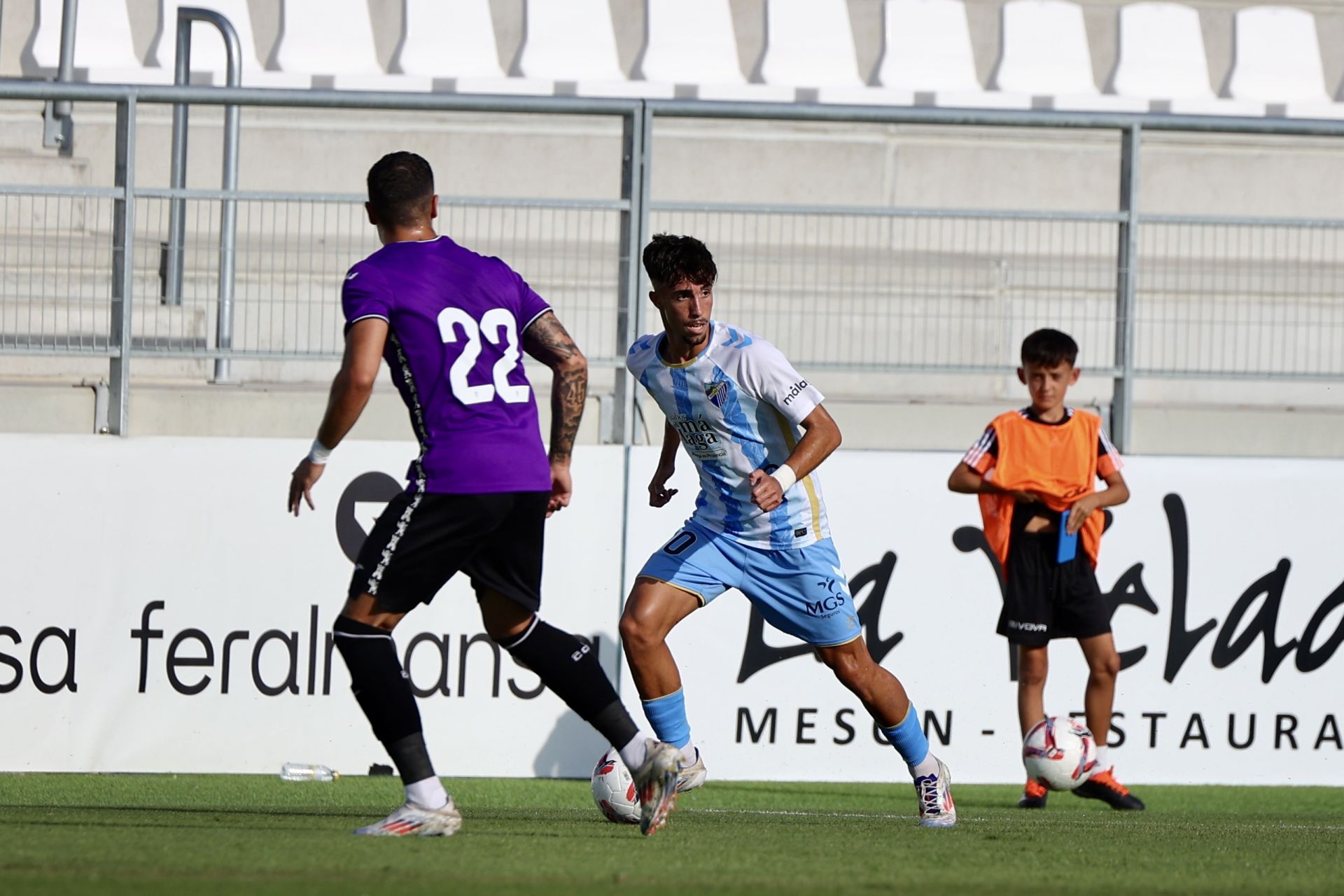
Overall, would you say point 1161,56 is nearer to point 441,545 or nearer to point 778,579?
point 778,579

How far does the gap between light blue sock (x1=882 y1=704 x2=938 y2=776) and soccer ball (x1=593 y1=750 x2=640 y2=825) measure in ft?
2.86

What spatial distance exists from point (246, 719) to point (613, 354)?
2.33 metres

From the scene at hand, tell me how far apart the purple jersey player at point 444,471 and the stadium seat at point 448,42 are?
29.4ft

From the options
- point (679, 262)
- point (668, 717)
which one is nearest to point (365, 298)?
point (679, 262)

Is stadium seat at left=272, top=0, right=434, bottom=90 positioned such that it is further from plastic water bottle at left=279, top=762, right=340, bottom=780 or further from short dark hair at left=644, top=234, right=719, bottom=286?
short dark hair at left=644, top=234, right=719, bottom=286

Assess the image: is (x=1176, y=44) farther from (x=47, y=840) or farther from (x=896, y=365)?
(x=47, y=840)

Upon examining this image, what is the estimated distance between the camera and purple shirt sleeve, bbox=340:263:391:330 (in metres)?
5.21

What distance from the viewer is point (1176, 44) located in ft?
50.5

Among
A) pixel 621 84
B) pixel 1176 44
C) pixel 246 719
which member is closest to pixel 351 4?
pixel 621 84

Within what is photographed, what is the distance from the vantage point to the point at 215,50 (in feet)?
47.8

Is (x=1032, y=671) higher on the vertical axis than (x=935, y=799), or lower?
higher

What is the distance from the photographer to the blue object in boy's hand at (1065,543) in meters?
7.86

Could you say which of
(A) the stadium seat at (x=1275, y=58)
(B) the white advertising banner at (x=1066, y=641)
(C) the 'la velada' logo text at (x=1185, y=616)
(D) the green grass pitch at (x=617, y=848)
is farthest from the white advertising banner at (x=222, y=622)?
(A) the stadium seat at (x=1275, y=58)

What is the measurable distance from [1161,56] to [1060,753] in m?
9.35
